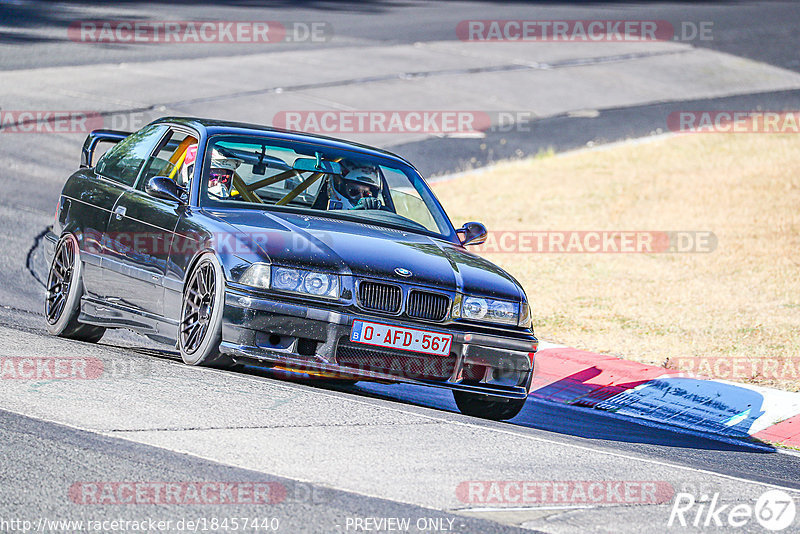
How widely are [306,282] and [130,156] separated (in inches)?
103

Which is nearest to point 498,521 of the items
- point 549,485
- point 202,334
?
point 549,485

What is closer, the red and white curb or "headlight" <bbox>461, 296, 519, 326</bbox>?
"headlight" <bbox>461, 296, 519, 326</bbox>

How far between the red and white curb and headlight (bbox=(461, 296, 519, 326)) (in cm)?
207

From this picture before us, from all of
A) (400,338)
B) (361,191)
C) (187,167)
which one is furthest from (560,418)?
(187,167)

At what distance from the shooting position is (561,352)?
1065cm

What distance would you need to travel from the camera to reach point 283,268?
7078 mm

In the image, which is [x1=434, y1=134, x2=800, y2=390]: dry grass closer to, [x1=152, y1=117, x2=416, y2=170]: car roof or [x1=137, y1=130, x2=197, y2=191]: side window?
[x1=152, y1=117, x2=416, y2=170]: car roof

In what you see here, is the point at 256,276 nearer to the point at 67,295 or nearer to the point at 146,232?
the point at 146,232

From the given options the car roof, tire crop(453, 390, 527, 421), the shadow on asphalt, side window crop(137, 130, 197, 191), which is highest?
the car roof

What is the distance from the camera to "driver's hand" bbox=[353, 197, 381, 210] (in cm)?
853

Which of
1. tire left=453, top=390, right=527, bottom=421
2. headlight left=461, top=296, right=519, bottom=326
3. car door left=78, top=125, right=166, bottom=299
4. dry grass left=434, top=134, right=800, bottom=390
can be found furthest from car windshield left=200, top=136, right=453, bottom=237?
dry grass left=434, top=134, right=800, bottom=390

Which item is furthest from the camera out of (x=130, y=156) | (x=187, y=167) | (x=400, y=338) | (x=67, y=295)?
(x=130, y=156)

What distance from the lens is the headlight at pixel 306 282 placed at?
7.06 m

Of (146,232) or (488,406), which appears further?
(146,232)
